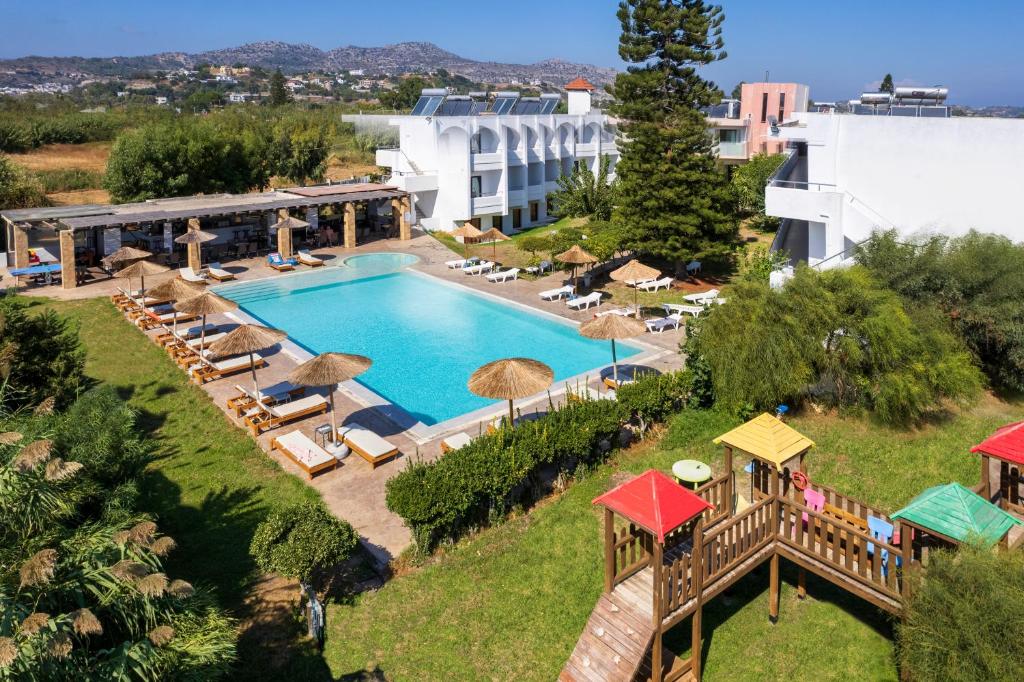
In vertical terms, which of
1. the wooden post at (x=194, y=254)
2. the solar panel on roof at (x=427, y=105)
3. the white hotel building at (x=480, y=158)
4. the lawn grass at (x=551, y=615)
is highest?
the solar panel on roof at (x=427, y=105)

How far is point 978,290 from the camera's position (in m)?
15.0

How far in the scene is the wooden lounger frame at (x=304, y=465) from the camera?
1252cm

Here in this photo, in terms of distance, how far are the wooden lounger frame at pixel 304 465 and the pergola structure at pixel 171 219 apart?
52.3 ft

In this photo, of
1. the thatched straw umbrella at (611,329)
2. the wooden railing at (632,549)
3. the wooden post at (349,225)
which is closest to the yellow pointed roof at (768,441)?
the wooden railing at (632,549)

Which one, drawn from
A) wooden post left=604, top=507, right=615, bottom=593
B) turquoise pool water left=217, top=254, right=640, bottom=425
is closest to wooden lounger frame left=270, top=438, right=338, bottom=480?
turquoise pool water left=217, top=254, right=640, bottom=425

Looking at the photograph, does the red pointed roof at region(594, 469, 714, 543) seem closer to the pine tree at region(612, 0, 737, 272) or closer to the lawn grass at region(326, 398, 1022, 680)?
the lawn grass at region(326, 398, 1022, 680)

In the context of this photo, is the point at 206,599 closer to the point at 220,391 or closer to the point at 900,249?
the point at 220,391

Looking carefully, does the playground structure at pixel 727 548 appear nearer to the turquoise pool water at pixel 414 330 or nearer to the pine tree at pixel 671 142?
the turquoise pool water at pixel 414 330

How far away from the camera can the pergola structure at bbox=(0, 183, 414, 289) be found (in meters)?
25.7

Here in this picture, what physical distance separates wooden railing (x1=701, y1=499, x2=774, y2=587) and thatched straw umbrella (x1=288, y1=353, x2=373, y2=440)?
7.41m

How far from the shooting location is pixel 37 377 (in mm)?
14180

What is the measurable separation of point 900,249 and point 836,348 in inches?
157

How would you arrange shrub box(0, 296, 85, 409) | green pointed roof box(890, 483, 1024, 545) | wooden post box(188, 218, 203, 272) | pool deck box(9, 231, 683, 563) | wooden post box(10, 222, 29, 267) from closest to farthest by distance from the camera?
green pointed roof box(890, 483, 1024, 545) → pool deck box(9, 231, 683, 563) → shrub box(0, 296, 85, 409) → wooden post box(10, 222, 29, 267) → wooden post box(188, 218, 203, 272)

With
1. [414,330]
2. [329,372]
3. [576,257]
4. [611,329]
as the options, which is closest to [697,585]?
[329,372]
